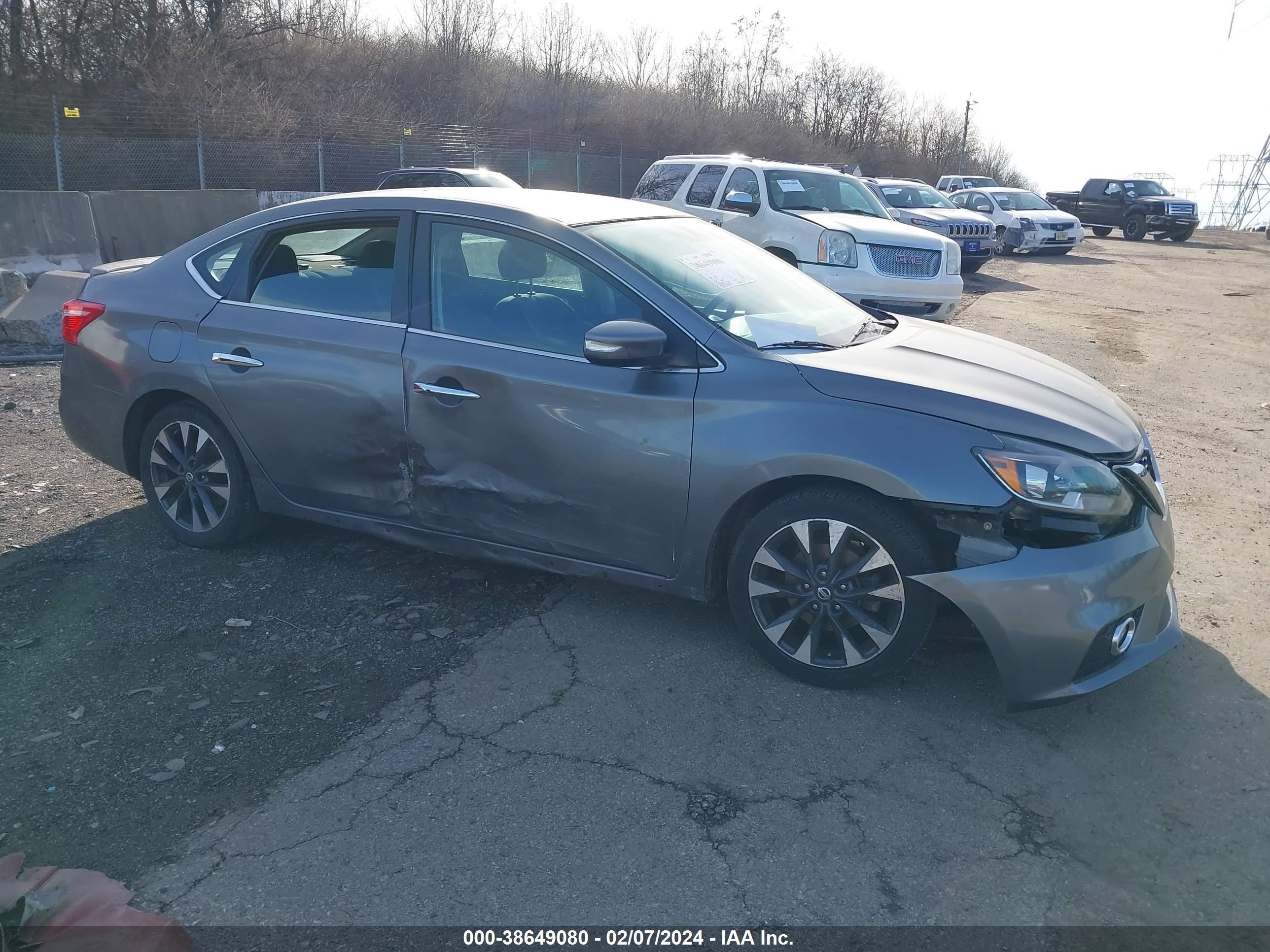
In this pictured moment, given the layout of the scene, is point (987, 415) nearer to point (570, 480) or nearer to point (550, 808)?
point (570, 480)

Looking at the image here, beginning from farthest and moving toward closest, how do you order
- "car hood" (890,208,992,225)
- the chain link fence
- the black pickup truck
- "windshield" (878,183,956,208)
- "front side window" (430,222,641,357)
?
the black pickup truck → "windshield" (878,183,956,208) → the chain link fence → "car hood" (890,208,992,225) → "front side window" (430,222,641,357)

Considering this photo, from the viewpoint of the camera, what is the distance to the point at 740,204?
11352 millimetres

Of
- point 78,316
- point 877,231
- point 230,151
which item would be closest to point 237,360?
point 78,316

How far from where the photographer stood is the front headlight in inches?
131

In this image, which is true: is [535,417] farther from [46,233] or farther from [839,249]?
[46,233]

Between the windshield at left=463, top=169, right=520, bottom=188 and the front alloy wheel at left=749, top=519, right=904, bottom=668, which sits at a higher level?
the windshield at left=463, top=169, right=520, bottom=188

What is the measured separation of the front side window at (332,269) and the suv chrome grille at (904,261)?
24.7 feet

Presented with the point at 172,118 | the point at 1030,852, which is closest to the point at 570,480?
the point at 1030,852

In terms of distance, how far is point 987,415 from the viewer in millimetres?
3439

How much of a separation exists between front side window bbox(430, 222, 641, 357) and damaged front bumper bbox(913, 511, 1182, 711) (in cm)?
163

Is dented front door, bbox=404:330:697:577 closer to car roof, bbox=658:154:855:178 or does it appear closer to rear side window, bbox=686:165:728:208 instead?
rear side window, bbox=686:165:728:208

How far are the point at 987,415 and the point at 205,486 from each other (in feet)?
11.8

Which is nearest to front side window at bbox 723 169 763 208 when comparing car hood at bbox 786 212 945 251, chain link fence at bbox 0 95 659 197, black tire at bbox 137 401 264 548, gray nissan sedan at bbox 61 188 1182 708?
car hood at bbox 786 212 945 251

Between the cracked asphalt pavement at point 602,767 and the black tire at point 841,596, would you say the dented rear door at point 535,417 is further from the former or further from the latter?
the cracked asphalt pavement at point 602,767
